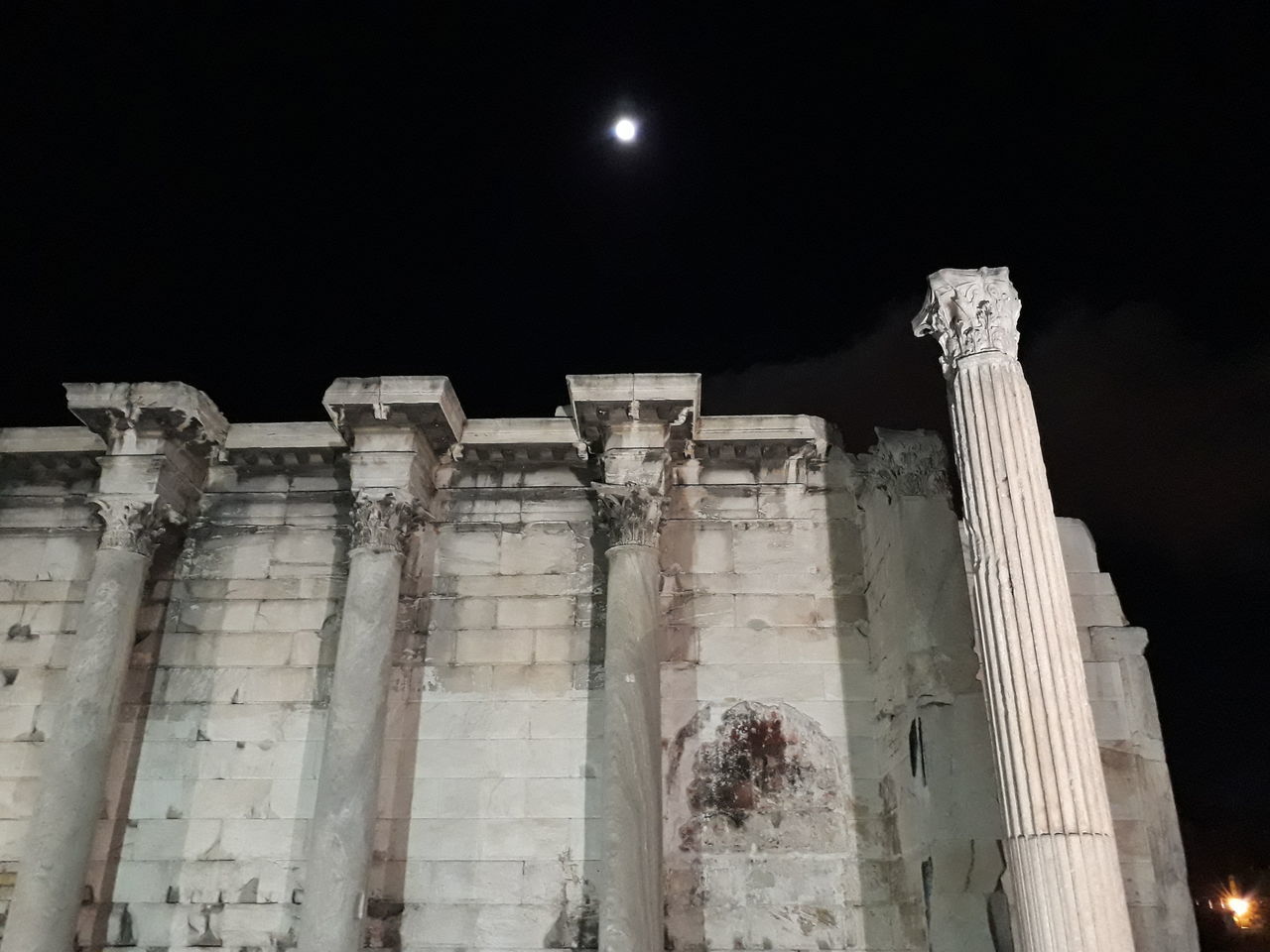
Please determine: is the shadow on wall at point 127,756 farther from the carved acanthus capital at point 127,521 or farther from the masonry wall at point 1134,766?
the masonry wall at point 1134,766

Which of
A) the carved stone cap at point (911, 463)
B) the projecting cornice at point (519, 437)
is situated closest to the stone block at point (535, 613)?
the projecting cornice at point (519, 437)

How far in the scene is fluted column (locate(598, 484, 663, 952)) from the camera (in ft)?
24.5

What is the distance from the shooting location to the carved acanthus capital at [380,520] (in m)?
8.92

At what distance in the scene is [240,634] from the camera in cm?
948

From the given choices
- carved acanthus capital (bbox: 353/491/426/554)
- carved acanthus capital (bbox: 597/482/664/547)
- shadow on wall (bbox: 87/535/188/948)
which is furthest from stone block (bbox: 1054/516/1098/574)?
shadow on wall (bbox: 87/535/188/948)

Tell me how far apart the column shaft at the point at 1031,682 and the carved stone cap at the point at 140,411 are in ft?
22.3

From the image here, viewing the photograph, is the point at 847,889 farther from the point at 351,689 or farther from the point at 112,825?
the point at 112,825

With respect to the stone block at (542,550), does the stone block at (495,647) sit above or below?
below

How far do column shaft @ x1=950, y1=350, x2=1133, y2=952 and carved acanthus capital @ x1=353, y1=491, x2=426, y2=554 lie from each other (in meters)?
4.96

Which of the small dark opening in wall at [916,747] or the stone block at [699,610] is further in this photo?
the stone block at [699,610]

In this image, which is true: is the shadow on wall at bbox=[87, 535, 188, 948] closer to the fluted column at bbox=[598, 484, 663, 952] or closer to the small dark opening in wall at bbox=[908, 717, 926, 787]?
the fluted column at bbox=[598, 484, 663, 952]

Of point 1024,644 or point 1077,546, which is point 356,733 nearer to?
point 1024,644

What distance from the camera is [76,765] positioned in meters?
8.26

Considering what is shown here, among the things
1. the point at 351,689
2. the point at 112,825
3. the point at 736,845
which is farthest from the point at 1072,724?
the point at 112,825
